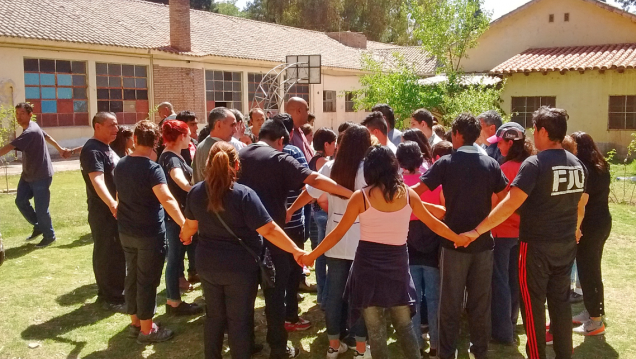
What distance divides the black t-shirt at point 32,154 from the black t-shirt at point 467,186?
5899 millimetres

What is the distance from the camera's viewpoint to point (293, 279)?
15.7 ft

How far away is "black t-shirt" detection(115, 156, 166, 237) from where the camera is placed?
14.5ft

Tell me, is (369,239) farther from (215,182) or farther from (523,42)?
(523,42)

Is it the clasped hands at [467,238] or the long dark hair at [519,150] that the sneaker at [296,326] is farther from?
the long dark hair at [519,150]

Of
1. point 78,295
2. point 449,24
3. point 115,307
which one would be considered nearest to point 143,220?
point 115,307

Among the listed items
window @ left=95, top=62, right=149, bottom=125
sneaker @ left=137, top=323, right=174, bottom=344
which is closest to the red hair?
sneaker @ left=137, top=323, right=174, bottom=344

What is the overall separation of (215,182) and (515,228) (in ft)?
8.12

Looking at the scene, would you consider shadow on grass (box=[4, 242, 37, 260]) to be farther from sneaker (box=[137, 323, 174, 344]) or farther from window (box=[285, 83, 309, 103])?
window (box=[285, 83, 309, 103])

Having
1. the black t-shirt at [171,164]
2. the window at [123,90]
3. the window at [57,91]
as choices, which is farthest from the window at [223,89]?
the black t-shirt at [171,164]

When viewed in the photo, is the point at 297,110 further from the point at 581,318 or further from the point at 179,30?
the point at 179,30

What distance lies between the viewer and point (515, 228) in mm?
4543

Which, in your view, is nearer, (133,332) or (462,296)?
(462,296)

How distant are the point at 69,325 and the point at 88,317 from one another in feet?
0.70

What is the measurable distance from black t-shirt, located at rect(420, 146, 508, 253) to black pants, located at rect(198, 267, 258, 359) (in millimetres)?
1466
